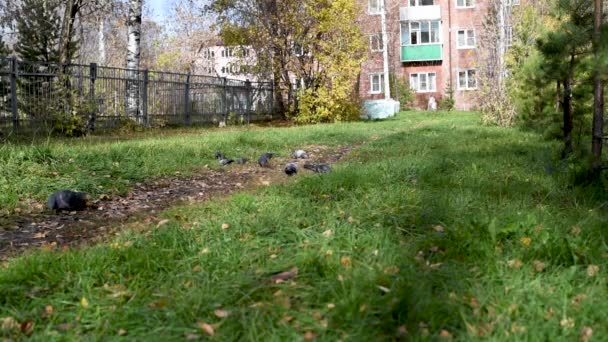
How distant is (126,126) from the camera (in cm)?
1559

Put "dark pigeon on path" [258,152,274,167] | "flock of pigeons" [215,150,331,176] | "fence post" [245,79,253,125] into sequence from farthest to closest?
"fence post" [245,79,253,125] → "dark pigeon on path" [258,152,274,167] → "flock of pigeons" [215,150,331,176]

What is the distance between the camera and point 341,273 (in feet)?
9.41

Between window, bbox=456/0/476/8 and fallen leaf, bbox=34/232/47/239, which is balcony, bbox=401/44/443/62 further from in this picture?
fallen leaf, bbox=34/232/47/239

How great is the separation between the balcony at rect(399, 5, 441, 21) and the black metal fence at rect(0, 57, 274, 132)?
20.8 m

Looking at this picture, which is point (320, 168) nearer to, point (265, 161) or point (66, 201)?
point (265, 161)

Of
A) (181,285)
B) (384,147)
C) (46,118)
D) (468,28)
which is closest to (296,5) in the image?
(46,118)

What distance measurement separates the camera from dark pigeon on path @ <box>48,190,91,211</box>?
5.32 meters

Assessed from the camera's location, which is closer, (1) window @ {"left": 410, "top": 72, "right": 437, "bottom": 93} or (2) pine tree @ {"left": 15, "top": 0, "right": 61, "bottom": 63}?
(2) pine tree @ {"left": 15, "top": 0, "right": 61, "bottom": 63}

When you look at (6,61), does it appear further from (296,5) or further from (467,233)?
(467,233)

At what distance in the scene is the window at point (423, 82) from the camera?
130 ft

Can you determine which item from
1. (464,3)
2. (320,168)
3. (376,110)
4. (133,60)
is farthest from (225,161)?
(464,3)

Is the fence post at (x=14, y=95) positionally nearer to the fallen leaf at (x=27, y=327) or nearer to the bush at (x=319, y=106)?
the bush at (x=319, y=106)

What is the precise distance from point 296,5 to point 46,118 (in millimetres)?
10524

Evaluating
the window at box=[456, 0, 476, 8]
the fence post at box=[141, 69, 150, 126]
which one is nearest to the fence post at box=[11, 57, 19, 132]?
the fence post at box=[141, 69, 150, 126]
